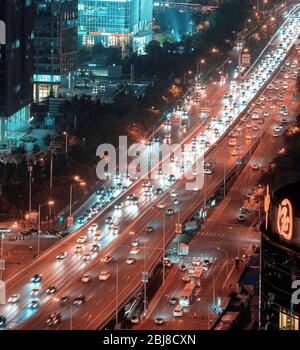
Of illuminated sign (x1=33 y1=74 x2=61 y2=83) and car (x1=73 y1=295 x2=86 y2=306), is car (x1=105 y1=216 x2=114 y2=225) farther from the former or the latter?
illuminated sign (x1=33 y1=74 x2=61 y2=83)

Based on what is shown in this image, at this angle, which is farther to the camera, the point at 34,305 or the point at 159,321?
the point at 34,305

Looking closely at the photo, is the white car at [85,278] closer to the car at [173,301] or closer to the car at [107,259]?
the car at [107,259]

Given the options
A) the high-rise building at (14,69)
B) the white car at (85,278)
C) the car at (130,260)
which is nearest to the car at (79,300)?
the white car at (85,278)

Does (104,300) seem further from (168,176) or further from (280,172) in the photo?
(168,176)

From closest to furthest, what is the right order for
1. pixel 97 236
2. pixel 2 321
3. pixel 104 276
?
pixel 2 321 < pixel 104 276 < pixel 97 236

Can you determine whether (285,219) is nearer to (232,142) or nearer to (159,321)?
(159,321)

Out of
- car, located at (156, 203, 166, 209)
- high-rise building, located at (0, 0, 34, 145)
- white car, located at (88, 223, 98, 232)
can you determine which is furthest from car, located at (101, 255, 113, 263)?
high-rise building, located at (0, 0, 34, 145)

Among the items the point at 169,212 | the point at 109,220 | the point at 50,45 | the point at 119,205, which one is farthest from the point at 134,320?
the point at 50,45

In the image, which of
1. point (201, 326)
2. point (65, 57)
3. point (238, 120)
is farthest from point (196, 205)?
point (65, 57)
